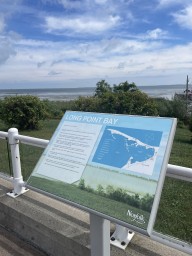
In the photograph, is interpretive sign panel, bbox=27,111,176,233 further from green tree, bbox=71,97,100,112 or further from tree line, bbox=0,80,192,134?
green tree, bbox=71,97,100,112

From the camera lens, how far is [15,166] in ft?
13.2

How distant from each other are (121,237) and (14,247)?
1.23 m

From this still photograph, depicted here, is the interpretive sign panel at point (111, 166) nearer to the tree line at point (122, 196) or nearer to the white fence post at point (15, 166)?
the tree line at point (122, 196)

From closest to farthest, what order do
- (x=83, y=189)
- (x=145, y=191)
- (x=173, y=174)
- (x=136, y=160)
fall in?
1. (x=145, y=191)
2. (x=136, y=160)
3. (x=83, y=189)
4. (x=173, y=174)

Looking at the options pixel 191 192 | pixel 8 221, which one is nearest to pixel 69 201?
pixel 191 192

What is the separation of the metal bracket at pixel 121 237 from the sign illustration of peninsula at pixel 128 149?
2.75 ft

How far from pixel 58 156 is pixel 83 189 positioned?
1.32 feet

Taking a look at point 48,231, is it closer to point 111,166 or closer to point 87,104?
point 111,166

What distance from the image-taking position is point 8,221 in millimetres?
3828

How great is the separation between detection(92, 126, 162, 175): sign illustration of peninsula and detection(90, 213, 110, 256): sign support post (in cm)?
42

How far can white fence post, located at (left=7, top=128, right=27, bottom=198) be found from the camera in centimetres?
392

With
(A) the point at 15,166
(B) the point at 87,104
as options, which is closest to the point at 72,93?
(B) the point at 87,104

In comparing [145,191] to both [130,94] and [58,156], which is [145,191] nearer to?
[58,156]

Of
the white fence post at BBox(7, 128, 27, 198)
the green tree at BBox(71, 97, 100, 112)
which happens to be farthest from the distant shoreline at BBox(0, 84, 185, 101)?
the white fence post at BBox(7, 128, 27, 198)
